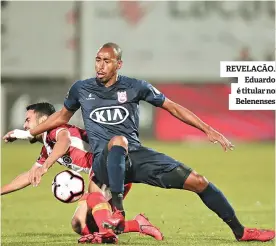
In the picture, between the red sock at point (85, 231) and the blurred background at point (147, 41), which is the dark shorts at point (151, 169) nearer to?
the red sock at point (85, 231)

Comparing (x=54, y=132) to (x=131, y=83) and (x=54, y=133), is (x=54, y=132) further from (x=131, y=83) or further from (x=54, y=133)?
(x=131, y=83)

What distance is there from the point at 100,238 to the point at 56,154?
3.03ft

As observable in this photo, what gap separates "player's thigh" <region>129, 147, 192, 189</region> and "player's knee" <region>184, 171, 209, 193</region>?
0.04 meters

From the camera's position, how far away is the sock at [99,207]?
825cm

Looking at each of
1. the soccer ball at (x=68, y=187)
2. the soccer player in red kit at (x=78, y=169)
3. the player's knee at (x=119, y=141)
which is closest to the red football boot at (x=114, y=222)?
the soccer player in red kit at (x=78, y=169)

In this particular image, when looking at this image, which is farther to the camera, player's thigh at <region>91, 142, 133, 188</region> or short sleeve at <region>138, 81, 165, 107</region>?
short sleeve at <region>138, 81, 165, 107</region>

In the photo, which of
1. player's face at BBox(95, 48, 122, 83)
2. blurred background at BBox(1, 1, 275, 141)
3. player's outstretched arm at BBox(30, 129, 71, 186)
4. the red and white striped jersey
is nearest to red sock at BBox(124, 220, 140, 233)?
the red and white striped jersey

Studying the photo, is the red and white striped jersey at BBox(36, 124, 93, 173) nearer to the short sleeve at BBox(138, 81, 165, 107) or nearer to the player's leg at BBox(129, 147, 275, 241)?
the player's leg at BBox(129, 147, 275, 241)

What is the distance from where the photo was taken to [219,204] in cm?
867

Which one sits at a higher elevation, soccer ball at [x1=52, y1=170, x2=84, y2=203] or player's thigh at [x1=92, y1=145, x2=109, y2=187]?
player's thigh at [x1=92, y1=145, x2=109, y2=187]

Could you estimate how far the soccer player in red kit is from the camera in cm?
836

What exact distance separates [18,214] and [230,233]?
339 centimetres

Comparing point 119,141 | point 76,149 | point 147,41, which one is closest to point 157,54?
point 147,41

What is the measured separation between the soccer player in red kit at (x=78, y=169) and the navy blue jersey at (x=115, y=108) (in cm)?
36
